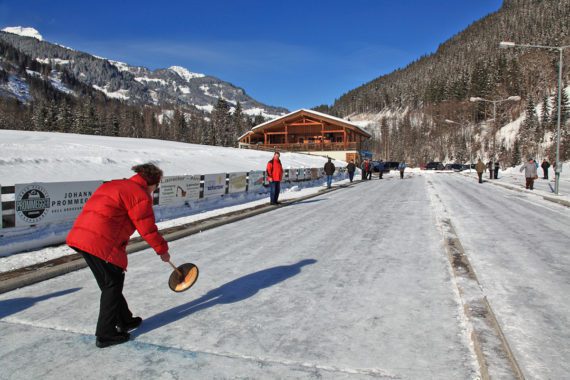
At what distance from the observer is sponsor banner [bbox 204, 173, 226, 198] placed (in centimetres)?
1456

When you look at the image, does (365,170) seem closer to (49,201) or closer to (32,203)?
(49,201)

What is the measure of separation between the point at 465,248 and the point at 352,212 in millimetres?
5412

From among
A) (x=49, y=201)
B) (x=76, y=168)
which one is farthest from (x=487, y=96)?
(x=49, y=201)

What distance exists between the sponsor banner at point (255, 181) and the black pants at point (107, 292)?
14.7 metres

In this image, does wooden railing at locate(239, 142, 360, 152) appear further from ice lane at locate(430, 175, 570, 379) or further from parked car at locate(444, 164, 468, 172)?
ice lane at locate(430, 175, 570, 379)

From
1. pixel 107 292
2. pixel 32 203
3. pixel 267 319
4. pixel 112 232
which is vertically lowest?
pixel 267 319

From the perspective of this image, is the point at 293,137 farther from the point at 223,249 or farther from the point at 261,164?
the point at 223,249

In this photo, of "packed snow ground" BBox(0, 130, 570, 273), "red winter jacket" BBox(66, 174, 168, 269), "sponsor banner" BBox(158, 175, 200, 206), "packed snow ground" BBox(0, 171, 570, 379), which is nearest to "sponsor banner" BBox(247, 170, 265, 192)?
"packed snow ground" BBox(0, 130, 570, 273)

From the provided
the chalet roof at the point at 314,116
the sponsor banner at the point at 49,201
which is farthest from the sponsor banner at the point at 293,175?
the chalet roof at the point at 314,116

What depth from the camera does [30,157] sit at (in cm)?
1984

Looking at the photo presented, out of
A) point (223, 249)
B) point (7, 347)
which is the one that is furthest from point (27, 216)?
point (7, 347)

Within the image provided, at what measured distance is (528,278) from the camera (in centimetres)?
523

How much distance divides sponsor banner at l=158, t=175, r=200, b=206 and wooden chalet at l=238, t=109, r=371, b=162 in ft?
140

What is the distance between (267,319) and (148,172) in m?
1.85
